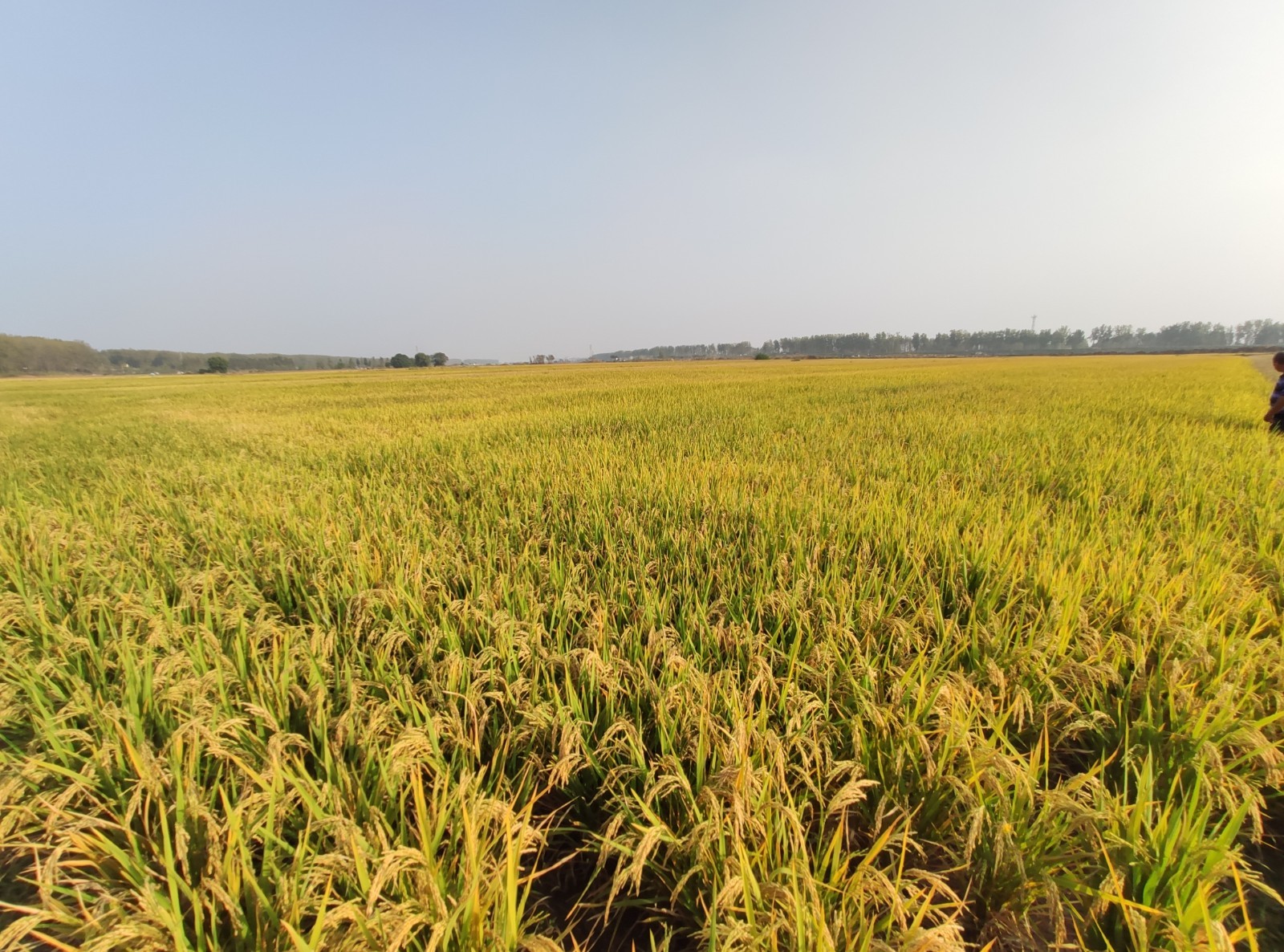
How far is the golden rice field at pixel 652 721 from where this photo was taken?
1030 millimetres

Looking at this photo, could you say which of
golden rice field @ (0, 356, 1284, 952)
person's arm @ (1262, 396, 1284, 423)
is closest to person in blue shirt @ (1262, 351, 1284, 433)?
person's arm @ (1262, 396, 1284, 423)

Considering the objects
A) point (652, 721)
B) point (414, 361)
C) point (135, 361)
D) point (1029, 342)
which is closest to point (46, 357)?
point (135, 361)

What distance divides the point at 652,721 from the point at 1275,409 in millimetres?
9528

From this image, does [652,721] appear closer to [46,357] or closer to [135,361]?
[46,357]

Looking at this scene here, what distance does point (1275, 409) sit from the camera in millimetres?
6199

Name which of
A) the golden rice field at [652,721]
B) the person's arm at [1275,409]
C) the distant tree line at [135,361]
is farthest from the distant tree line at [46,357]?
the person's arm at [1275,409]

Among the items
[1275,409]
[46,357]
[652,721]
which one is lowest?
[652,721]

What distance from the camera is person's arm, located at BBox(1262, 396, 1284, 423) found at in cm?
607

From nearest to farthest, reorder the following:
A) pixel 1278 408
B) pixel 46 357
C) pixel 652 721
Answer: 1. pixel 652 721
2. pixel 1278 408
3. pixel 46 357

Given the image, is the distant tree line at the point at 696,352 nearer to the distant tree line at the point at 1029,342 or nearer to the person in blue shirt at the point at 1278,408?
the distant tree line at the point at 1029,342

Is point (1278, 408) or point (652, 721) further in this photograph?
point (1278, 408)

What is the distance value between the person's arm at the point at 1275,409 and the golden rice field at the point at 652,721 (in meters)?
3.99

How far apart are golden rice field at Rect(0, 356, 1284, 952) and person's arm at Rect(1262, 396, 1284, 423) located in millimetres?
3989

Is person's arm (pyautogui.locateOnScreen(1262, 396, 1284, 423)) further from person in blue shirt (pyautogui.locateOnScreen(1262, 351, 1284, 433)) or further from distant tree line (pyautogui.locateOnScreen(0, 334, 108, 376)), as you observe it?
distant tree line (pyautogui.locateOnScreen(0, 334, 108, 376))
